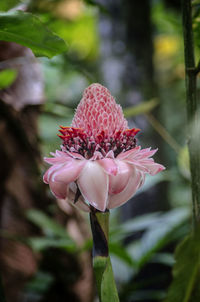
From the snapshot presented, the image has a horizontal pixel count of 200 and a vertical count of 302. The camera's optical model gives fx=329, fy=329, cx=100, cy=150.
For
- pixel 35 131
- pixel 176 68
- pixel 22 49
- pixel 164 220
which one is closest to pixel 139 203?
pixel 164 220

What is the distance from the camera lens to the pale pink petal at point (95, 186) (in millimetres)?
339

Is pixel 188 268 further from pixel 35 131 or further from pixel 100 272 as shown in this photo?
pixel 35 131

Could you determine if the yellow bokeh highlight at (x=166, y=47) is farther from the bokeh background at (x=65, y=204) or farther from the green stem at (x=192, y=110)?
the green stem at (x=192, y=110)

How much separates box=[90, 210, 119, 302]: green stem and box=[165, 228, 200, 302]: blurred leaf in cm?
7

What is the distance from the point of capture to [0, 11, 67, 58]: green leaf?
41cm

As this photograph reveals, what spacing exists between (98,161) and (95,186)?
0.10 feet

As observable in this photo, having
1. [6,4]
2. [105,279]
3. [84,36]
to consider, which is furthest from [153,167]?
[84,36]

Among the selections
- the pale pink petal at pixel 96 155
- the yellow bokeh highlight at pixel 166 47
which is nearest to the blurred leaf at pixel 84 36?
the yellow bokeh highlight at pixel 166 47

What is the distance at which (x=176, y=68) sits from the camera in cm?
175

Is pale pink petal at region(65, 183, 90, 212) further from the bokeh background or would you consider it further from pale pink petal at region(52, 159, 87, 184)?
the bokeh background

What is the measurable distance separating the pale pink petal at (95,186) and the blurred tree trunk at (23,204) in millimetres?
598

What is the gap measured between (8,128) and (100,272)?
2.36ft

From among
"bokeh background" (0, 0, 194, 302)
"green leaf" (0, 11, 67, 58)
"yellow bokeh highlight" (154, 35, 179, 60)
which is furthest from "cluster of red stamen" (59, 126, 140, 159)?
"yellow bokeh highlight" (154, 35, 179, 60)

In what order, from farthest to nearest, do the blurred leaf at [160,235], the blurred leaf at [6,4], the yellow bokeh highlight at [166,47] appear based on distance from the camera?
the yellow bokeh highlight at [166,47] → the blurred leaf at [160,235] → the blurred leaf at [6,4]
